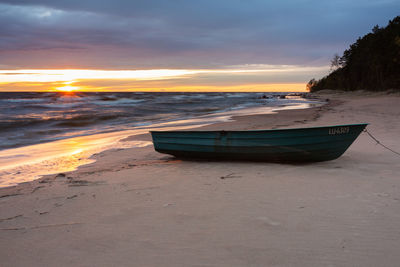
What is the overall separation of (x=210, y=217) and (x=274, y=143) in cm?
328

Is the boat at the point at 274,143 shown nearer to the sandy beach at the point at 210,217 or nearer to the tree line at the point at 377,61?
the sandy beach at the point at 210,217

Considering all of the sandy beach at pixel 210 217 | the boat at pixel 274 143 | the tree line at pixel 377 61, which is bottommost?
the sandy beach at pixel 210 217

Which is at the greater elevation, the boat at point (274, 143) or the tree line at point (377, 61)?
the tree line at point (377, 61)

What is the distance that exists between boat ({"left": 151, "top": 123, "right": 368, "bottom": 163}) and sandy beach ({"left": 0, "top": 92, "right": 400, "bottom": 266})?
326 millimetres

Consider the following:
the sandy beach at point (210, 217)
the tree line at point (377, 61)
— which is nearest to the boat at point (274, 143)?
the sandy beach at point (210, 217)

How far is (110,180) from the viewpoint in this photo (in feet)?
19.4

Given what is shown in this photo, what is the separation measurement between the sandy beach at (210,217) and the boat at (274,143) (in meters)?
0.33

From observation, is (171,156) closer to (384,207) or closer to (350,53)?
(384,207)

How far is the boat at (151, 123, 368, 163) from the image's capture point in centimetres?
648

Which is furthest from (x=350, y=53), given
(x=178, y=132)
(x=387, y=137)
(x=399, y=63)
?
(x=178, y=132)

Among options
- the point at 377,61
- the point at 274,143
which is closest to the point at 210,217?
the point at 274,143

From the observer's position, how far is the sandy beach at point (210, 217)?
302 cm

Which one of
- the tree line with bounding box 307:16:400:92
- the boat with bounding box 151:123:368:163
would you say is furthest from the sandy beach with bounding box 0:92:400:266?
the tree line with bounding box 307:16:400:92

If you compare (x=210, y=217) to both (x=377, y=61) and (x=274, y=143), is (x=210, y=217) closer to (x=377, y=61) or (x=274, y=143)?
(x=274, y=143)
